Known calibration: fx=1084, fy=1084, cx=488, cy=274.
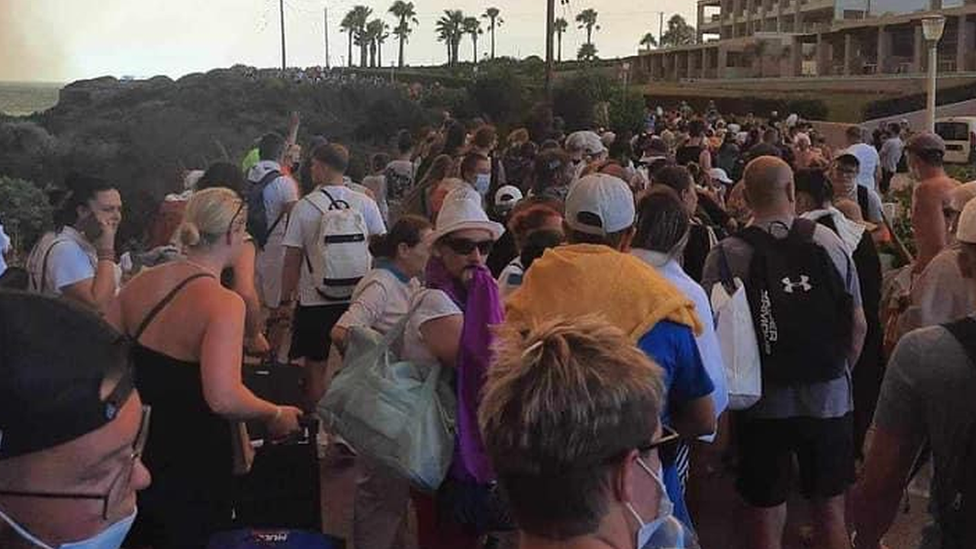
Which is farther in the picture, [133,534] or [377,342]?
[377,342]

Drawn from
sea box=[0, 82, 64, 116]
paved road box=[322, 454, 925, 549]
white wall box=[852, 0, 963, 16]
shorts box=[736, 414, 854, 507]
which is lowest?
paved road box=[322, 454, 925, 549]

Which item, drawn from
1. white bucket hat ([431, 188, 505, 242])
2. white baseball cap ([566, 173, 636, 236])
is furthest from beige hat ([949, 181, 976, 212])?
white bucket hat ([431, 188, 505, 242])

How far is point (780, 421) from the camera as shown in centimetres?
420

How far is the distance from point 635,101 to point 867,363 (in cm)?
1885

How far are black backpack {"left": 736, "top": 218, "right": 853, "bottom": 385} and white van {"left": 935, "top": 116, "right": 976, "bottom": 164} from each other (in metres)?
26.9

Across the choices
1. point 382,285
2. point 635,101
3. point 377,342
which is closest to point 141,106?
Result: point 382,285

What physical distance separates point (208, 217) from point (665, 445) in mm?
1814

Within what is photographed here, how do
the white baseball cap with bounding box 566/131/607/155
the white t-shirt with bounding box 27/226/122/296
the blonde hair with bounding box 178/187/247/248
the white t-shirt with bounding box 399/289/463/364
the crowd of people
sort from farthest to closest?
1. the white baseball cap with bounding box 566/131/607/155
2. the white t-shirt with bounding box 27/226/122/296
3. the white t-shirt with bounding box 399/289/463/364
4. the blonde hair with bounding box 178/187/247/248
5. the crowd of people

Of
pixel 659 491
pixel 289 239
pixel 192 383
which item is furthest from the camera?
pixel 289 239

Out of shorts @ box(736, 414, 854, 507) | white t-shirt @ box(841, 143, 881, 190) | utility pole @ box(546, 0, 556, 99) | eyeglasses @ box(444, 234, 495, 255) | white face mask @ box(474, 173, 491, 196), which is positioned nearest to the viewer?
eyeglasses @ box(444, 234, 495, 255)

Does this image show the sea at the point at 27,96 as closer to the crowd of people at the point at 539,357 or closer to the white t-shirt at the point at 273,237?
the crowd of people at the point at 539,357

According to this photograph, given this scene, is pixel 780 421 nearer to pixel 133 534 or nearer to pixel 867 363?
pixel 867 363

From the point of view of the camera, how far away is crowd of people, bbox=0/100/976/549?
5.77 ft

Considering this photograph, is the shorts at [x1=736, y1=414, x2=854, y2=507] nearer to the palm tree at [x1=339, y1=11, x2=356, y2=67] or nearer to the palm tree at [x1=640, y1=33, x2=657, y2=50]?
the palm tree at [x1=339, y1=11, x2=356, y2=67]
